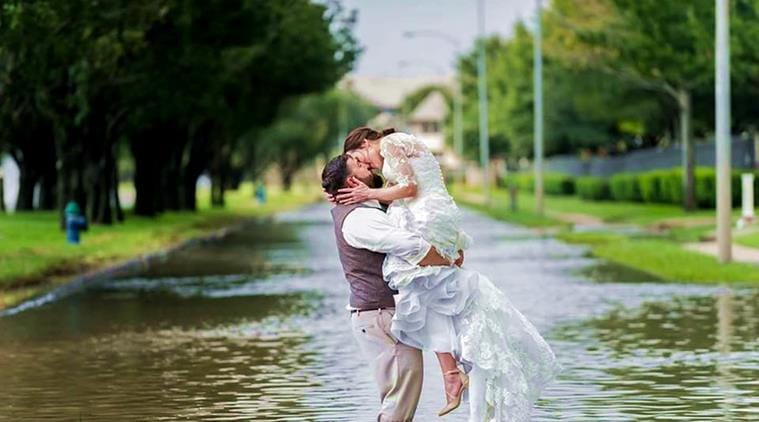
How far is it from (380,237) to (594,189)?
2844 inches

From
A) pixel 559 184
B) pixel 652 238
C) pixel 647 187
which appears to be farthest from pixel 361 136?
pixel 559 184

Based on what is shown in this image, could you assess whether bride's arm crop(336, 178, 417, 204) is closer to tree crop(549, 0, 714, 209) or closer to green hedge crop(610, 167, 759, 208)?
tree crop(549, 0, 714, 209)

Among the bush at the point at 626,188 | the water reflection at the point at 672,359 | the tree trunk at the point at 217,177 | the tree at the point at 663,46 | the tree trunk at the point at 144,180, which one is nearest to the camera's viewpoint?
the water reflection at the point at 672,359

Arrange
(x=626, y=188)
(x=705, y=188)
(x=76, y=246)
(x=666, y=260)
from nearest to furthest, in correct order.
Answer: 1. (x=666, y=260)
2. (x=76, y=246)
3. (x=705, y=188)
4. (x=626, y=188)

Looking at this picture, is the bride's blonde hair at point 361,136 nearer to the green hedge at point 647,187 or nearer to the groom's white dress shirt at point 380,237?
the groom's white dress shirt at point 380,237

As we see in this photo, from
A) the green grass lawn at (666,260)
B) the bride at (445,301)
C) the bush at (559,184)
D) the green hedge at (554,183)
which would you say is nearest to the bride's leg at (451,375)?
the bride at (445,301)

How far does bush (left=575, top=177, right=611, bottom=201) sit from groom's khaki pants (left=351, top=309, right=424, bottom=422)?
2742 inches

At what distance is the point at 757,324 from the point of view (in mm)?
20688

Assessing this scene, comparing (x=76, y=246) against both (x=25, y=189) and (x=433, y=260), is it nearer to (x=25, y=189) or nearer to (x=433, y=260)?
(x=433, y=260)

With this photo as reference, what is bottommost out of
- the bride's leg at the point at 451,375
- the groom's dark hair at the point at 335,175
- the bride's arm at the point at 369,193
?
the bride's leg at the point at 451,375

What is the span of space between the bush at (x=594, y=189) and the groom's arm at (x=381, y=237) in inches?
2746

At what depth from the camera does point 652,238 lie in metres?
42.8

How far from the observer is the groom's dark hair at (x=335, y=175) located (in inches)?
440

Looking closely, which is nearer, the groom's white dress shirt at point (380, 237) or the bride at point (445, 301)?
the groom's white dress shirt at point (380, 237)
